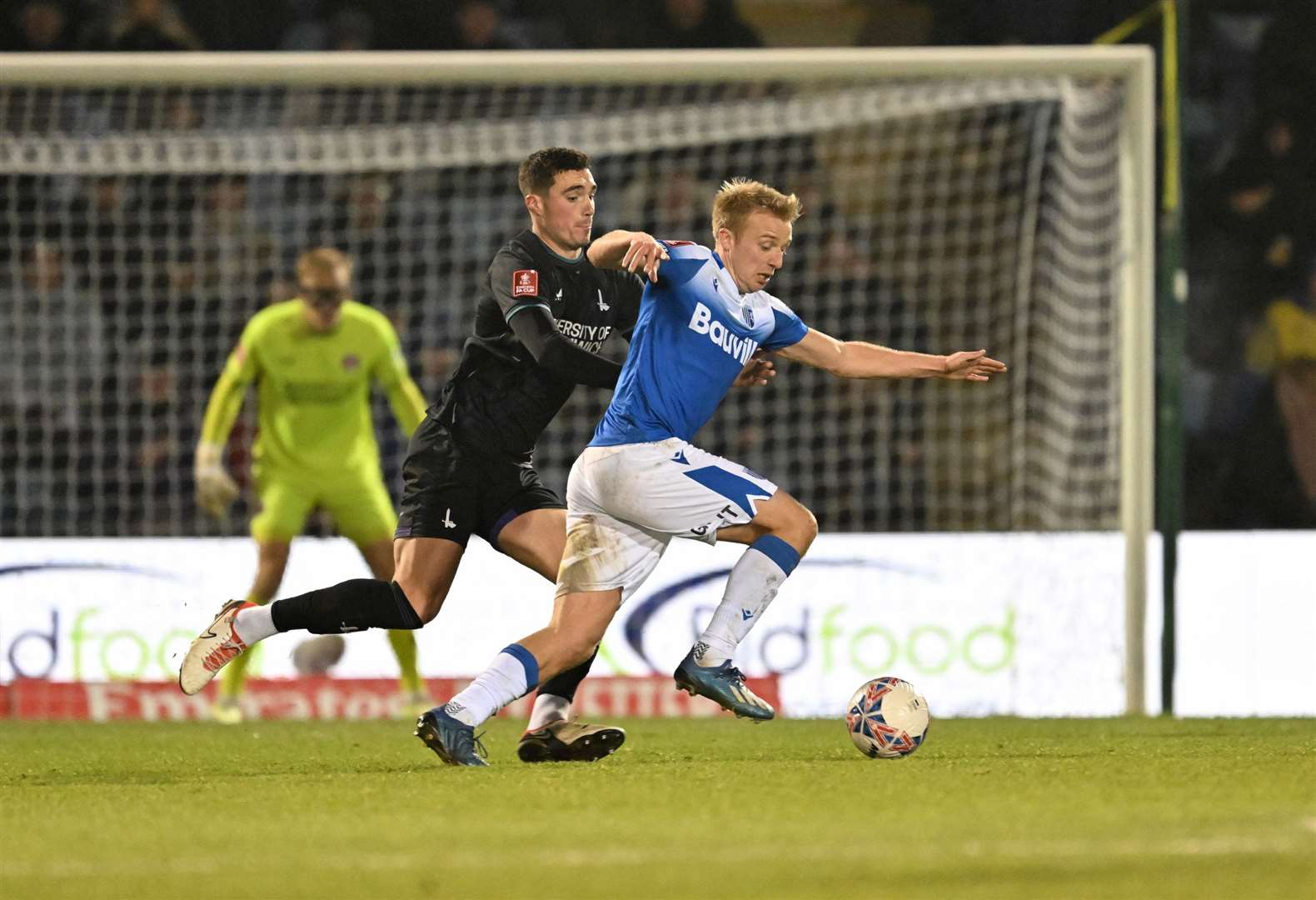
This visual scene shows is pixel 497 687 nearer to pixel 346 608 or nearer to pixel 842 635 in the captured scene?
pixel 346 608

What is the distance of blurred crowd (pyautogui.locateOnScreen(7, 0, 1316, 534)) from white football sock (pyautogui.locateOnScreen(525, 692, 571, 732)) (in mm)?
4974

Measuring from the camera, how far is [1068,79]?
10.1m

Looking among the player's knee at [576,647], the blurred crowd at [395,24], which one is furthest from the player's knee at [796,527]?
the blurred crowd at [395,24]

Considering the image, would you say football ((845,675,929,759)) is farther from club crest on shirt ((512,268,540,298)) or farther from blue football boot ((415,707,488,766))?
club crest on shirt ((512,268,540,298))

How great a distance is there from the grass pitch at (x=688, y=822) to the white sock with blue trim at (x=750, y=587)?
0.41m

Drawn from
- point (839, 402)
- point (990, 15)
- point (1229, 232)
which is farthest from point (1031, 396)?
point (990, 15)

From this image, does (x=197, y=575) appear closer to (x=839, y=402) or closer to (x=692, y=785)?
(x=839, y=402)

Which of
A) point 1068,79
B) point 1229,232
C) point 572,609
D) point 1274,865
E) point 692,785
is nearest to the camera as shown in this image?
point 1274,865

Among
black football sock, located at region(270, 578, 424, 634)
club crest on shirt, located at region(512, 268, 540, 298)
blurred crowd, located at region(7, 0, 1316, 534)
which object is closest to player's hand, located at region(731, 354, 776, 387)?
club crest on shirt, located at region(512, 268, 540, 298)

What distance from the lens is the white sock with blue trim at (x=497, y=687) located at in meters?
5.77

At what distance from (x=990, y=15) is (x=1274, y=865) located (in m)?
11.2

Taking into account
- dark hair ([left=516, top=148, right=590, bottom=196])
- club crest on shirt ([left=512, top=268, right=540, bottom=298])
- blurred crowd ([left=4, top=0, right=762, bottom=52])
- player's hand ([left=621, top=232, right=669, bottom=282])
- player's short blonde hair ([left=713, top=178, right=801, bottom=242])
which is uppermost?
Answer: blurred crowd ([left=4, top=0, right=762, bottom=52])

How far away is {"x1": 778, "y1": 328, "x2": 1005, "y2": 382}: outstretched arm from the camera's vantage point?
20.5ft

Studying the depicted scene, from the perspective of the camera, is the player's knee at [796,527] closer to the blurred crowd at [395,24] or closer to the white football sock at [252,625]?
the white football sock at [252,625]
